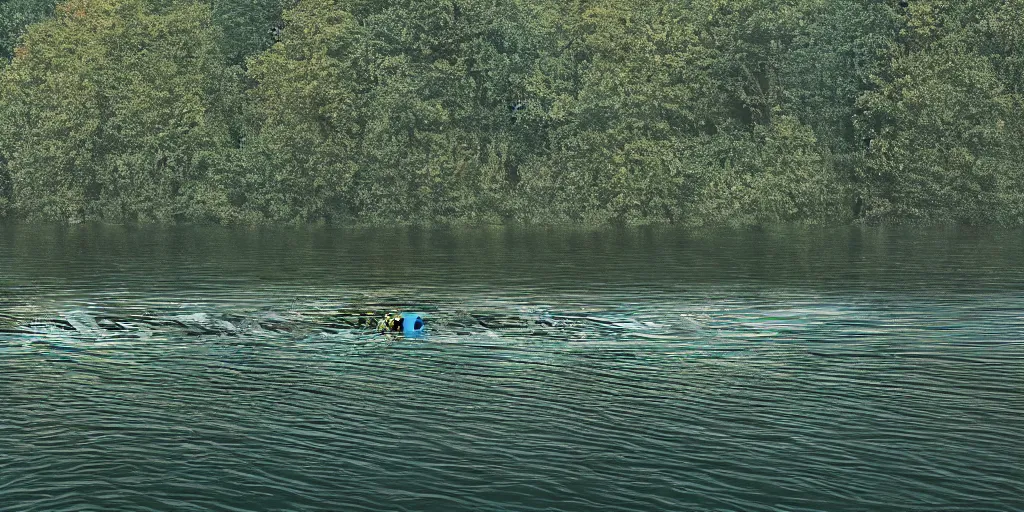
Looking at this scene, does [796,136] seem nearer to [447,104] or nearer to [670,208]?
[670,208]

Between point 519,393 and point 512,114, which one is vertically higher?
point 512,114

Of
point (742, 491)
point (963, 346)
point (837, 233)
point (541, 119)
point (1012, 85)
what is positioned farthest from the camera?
point (541, 119)

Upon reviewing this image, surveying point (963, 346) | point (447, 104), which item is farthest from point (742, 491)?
point (447, 104)

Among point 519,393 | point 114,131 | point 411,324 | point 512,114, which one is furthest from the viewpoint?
point 512,114

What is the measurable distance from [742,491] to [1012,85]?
11736 centimetres

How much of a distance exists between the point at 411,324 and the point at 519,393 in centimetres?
1376

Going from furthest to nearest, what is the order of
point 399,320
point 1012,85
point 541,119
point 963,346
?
point 541,119 < point 1012,85 < point 399,320 < point 963,346

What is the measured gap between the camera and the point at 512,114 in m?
148

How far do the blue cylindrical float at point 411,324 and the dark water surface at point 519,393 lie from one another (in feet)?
3.53

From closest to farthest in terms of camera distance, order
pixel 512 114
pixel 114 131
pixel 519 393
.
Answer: pixel 519 393 < pixel 114 131 < pixel 512 114

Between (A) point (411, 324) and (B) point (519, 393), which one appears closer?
(B) point (519, 393)

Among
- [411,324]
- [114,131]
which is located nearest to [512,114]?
[114,131]

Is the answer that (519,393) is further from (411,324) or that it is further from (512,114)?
(512,114)

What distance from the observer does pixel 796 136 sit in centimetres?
13638
